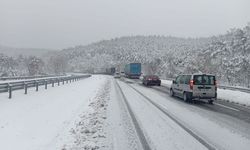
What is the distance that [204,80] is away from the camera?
20.8 metres

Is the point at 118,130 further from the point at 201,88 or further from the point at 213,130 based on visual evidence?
the point at 201,88

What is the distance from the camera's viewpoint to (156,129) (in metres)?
10.9

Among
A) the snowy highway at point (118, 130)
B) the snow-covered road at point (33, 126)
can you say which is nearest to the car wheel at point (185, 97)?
the snowy highway at point (118, 130)

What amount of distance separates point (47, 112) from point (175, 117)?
5.60 metres

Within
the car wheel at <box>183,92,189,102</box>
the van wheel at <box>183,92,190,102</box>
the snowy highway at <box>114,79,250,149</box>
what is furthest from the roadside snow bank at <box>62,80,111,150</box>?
the car wheel at <box>183,92,189,102</box>

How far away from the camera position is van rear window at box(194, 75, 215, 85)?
20656mm

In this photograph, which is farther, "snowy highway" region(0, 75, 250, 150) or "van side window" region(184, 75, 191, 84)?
"van side window" region(184, 75, 191, 84)

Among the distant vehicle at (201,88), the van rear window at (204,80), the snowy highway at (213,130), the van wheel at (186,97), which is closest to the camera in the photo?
the snowy highway at (213,130)

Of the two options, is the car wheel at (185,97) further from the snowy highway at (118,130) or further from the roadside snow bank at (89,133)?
the roadside snow bank at (89,133)

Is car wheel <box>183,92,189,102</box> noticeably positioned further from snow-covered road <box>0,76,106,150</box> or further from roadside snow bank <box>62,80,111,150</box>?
roadside snow bank <box>62,80,111,150</box>

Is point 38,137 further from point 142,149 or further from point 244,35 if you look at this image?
point 244,35

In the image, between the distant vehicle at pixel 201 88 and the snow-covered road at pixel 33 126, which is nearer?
the snow-covered road at pixel 33 126

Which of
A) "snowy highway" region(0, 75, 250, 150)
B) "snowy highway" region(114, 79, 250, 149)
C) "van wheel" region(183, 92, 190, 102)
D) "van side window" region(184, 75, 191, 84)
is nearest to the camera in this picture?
"snowy highway" region(0, 75, 250, 150)

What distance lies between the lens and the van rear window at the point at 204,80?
2066 centimetres
